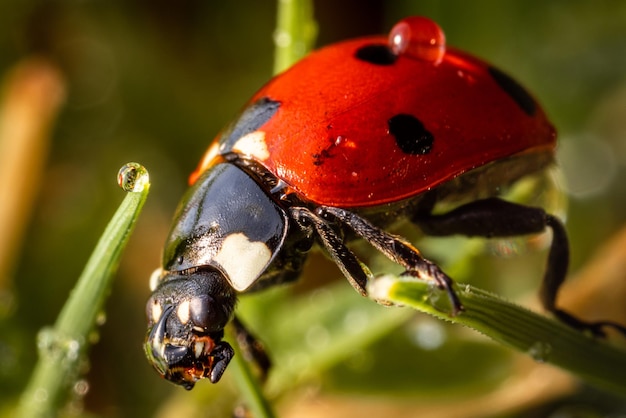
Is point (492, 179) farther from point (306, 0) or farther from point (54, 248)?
point (54, 248)

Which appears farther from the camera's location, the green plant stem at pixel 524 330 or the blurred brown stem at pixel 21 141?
the blurred brown stem at pixel 21 141

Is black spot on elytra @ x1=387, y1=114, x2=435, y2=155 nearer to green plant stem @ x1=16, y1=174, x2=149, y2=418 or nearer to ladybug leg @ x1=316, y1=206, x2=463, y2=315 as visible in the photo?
ladybug leg @ x1=316, y1=206, x2=463, y2=315

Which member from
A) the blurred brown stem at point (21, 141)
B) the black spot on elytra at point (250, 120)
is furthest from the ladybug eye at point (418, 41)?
the blurred brown stem at point (21, 141)

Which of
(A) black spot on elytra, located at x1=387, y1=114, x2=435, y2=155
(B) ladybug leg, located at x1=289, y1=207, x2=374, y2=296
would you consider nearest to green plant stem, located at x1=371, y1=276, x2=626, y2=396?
(B) ladybug leg, located at x1=289, y1=207, x2=374, y2=296

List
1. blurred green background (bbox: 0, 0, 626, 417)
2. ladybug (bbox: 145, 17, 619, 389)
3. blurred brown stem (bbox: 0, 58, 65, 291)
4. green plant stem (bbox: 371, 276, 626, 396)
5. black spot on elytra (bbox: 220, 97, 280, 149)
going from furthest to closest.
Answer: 1. blurred brown stem (bbox: 0, 58, 65, 291)
2. blurred green background (bbox: 0, 0, 626, 417)
3. black spot on elytra (bbox: 220, 97, 280, 149)
4. ladybug (bbox: 145, 17, 619, 389)
5. green plant stem (bbox: 371, 276, 626, 396)

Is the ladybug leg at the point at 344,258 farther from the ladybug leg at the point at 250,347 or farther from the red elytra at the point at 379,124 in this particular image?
the ladybug leg at the point at 250,347

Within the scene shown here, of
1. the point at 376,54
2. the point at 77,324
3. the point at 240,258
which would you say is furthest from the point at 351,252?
the point at 77,324

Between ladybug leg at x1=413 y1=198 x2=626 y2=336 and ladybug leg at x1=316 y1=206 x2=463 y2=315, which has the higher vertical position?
ladybug leg at x1=316 y1=206 x2=463 y2=315

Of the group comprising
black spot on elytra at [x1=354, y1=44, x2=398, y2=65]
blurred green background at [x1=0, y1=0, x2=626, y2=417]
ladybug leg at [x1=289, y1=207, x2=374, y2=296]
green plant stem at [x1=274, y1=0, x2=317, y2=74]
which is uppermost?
black spot on elytra at [x1=354, y1=44, x2=398, y2=65]

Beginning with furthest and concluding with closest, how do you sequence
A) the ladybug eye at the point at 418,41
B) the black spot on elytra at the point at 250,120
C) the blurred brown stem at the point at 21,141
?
1. the blurred brown stem at the point at 21,141
2. the ladybug eye at the point at 418,41
3. the black spot on elytra at the point at 250,120
